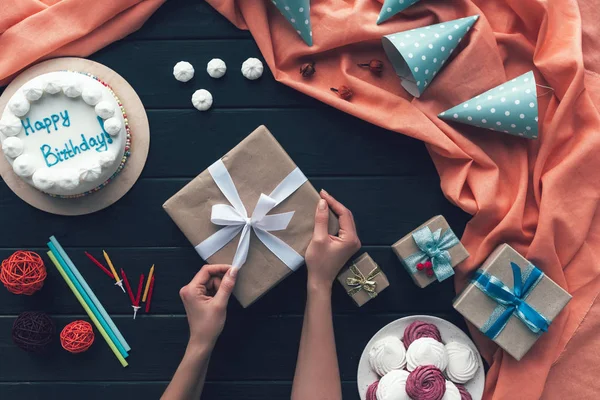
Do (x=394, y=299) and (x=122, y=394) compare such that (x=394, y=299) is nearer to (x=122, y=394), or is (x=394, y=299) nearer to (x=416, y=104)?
(x=416, y=104)

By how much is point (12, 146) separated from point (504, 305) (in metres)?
1.15

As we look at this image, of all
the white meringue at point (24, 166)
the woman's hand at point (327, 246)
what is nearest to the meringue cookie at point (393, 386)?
the woman's hand at point (327, 246)

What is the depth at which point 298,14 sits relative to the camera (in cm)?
130

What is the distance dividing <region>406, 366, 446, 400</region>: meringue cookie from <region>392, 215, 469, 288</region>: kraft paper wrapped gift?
0.19 m

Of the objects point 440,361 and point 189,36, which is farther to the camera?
point 189,36

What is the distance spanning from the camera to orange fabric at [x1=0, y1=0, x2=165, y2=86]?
1.34m

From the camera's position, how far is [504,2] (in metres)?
1.36

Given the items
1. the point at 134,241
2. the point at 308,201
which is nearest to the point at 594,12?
the point at 308,201

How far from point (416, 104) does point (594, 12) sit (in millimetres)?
465

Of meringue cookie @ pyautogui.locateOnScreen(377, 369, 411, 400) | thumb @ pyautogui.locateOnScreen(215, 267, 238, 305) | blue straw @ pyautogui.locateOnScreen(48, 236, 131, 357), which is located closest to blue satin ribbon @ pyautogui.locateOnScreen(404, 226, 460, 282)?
meringue cookie @ pyautogui.locateOnScreen(377, 369, 411, 400)

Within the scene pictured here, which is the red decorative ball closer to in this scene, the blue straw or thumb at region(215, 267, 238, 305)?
the blue straw

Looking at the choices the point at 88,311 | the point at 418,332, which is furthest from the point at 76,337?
the point at 418,332

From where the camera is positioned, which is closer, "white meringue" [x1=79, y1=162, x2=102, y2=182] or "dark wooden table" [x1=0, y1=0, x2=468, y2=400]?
"white meringue" [x1=79, y1=162, x2=102, y2=182]

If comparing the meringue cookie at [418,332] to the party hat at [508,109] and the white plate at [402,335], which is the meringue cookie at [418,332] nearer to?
the white plate at [402,335]
